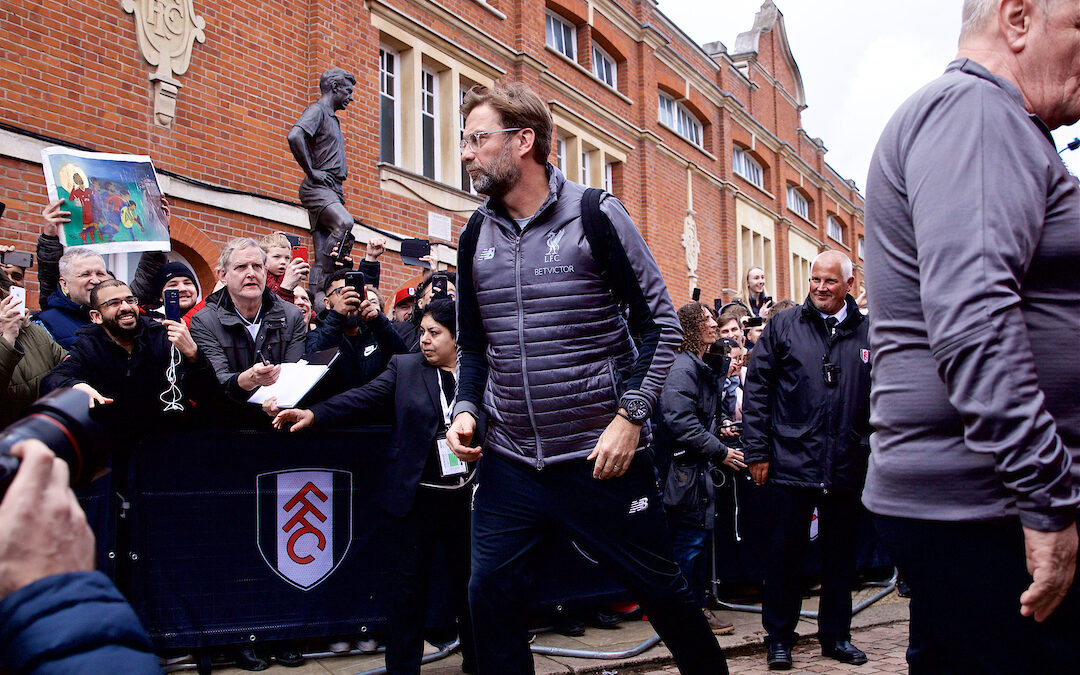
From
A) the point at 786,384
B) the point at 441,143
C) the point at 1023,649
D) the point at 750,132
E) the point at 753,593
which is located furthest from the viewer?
the point at 750,132

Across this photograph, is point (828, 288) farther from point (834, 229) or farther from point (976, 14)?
point (834, 229)

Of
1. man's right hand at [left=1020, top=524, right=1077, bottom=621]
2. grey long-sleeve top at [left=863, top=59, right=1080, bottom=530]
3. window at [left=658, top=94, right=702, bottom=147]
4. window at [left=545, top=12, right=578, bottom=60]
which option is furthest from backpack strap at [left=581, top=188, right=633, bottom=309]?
window at [left=658, top=94, right=702, bottom=147]

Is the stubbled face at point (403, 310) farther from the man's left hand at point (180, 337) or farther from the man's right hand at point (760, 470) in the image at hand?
the man's right hand at point (760, 470)

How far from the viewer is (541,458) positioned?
2959 mm

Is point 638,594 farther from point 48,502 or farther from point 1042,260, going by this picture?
point 48,502

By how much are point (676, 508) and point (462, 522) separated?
177cm

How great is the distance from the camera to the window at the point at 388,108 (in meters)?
12.9

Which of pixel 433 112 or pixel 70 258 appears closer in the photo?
pixel 70 258

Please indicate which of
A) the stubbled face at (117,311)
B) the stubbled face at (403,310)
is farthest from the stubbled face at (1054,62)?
the stubbled face at (403,310)

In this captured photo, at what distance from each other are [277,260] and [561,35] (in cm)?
1347

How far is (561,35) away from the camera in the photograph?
60.6 ft

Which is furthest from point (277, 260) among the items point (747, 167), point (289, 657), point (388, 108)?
point (747, 167)

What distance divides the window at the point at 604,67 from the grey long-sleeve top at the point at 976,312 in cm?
1820

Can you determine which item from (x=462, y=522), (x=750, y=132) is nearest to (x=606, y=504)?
(x=462, y=522)
